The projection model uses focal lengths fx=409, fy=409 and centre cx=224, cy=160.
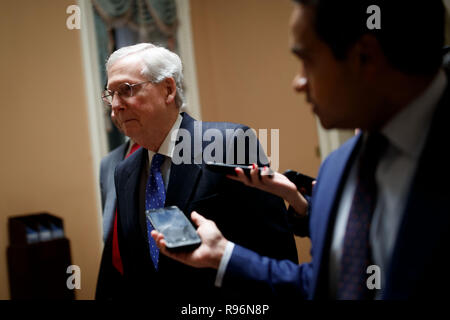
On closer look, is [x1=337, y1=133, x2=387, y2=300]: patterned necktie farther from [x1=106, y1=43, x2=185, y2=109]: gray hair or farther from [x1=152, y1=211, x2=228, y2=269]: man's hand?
[x1=106, y1=43, x2=185, y2=109]: gray hair

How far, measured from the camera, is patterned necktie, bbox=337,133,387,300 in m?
0.76

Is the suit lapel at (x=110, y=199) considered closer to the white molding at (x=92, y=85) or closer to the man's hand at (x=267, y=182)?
the man's hand at (x=267, y=182)

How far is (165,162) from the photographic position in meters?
1.52

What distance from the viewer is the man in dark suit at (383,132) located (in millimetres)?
664

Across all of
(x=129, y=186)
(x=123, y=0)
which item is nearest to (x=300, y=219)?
(x=129, y=186)

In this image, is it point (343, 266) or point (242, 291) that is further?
point (242, 291)

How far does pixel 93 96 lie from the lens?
140 inches

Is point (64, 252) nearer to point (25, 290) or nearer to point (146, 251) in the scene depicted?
point (25, 290)

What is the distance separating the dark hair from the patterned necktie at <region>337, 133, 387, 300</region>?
0.58 ft

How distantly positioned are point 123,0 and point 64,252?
2.39 meters

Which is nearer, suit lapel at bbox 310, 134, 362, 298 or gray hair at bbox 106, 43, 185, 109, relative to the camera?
suit lapel at bbox 310, 134, 362, 298

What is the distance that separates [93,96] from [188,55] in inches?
43.9

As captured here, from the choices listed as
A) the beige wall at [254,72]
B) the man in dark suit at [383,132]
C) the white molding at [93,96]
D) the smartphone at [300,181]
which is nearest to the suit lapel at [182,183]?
the smartphone at [300,181]

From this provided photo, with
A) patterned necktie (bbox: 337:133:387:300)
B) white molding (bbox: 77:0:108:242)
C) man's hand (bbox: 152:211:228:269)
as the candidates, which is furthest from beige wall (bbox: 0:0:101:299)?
patterned necktie (bbox: 337:133:387:300)
